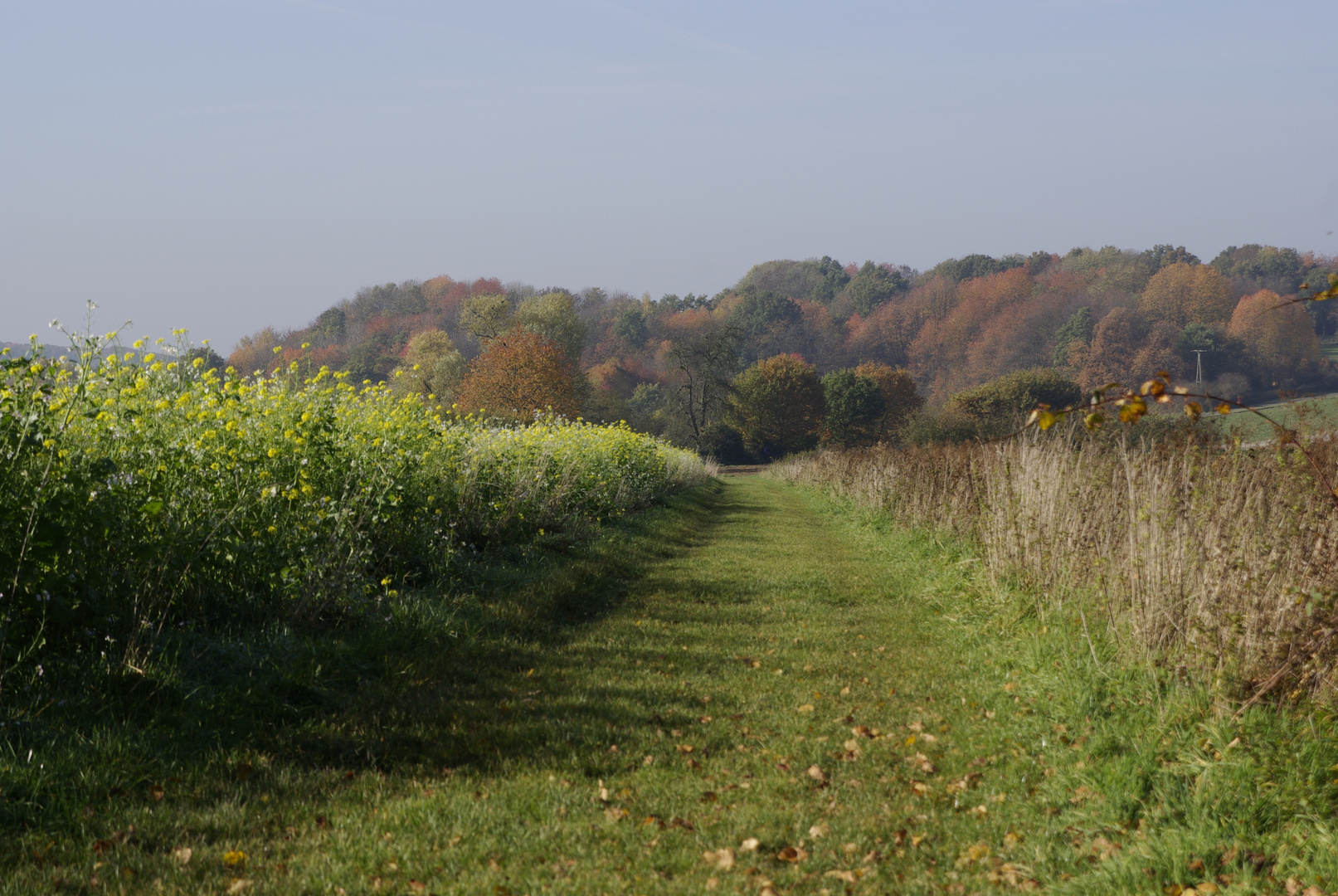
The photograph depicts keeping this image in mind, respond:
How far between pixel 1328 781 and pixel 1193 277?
304 ft

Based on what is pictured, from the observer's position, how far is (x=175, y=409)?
6719 millimetres

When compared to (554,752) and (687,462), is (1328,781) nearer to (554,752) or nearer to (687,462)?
(554,752)

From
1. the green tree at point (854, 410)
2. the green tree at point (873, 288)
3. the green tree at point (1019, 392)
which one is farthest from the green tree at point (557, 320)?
the green tree at point (873, 288)

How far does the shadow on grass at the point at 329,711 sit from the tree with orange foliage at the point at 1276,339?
8727 cm

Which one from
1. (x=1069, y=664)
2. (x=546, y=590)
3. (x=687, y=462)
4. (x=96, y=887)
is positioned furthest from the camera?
(x=687, y=462)

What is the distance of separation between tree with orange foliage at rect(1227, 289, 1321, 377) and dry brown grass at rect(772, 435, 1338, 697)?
82.3 meters

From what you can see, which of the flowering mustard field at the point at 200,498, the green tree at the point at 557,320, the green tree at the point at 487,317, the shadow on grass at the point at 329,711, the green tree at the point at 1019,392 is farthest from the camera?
the green tree at the point at 557,320

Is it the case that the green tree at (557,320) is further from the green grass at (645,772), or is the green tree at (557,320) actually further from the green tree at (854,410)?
the green grass at (645,772)

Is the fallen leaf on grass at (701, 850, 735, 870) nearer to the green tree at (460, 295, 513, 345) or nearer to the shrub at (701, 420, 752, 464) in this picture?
the green tree at (460, 295, 513, 345)

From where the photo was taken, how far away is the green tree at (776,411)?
228 ft

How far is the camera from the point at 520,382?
153 ft

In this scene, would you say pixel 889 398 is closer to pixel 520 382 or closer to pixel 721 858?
pixel 520 382

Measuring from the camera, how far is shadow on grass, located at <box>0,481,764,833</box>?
4184 millimetres

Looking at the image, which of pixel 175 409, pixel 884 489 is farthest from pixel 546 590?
pixel 884 489
